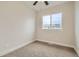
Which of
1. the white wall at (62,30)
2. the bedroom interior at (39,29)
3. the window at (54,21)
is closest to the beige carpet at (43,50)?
the bedroom interior at (39,29)

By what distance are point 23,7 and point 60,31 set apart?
2.86 feet

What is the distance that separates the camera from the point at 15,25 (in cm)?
176

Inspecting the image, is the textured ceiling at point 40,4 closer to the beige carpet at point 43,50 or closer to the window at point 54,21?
the window at point 54,21

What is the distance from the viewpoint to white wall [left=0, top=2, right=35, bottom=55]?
5.47ft

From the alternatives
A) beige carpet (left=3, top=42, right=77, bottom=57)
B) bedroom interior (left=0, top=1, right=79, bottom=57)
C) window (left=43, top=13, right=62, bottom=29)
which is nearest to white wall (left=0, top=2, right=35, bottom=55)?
bedroom interior (left=0, top=1, right=79, bottom=57)

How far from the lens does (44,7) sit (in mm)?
1650

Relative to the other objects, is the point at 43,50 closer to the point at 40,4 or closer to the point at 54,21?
the point at 54,21

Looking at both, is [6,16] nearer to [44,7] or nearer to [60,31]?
[44,7]

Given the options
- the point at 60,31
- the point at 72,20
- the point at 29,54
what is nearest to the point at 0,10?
the point at 29,54

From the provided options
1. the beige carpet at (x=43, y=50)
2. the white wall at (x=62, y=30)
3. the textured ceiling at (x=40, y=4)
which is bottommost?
the beige carpet at (x=43, y=50)

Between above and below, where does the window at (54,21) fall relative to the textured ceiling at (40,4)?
below

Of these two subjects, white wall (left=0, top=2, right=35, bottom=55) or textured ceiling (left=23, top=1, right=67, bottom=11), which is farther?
white wall (left=0, top=2, right=35, bottom=55)

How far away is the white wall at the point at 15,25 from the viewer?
1668mm

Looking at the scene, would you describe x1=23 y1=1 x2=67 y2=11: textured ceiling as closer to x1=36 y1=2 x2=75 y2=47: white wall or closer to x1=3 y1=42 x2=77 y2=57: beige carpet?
x1=36 y1=2 x2=75 y2=47: white wall
